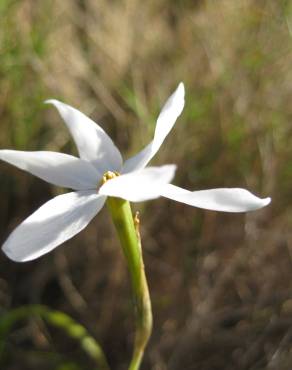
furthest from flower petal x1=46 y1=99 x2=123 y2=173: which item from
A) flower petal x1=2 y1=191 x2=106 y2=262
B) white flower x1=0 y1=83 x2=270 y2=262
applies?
flower petal x1=2 y1=191 x2=106 y2=262

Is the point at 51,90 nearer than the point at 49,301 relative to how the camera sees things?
Yes

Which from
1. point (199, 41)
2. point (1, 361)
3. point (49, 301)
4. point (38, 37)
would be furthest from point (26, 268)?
point (199, 41)

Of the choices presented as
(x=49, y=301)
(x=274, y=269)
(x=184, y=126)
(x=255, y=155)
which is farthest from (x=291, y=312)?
(x=49, y=301)

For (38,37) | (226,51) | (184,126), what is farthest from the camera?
(226,51)

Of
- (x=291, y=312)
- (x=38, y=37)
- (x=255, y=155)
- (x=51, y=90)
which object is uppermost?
(x=38, y=37)

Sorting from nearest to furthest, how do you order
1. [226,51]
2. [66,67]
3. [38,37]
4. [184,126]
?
[38,37] → [184,126] → [226,51] → [66,67]

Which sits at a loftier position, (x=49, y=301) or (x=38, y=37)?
(x=38, y=37)

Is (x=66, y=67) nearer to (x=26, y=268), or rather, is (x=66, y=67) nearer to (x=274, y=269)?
(x=26, y=268)

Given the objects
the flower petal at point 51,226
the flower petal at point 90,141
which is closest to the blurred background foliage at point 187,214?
the flower petal at point 90,141
